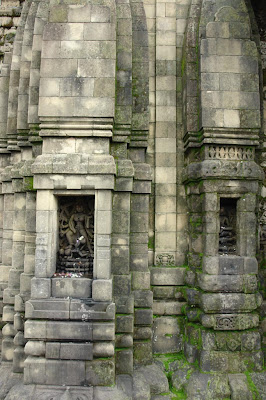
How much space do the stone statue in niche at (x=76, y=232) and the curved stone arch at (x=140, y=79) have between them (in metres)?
2.01

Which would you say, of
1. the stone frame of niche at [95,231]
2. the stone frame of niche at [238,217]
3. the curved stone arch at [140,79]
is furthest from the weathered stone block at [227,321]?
the curved stone arch at [140,79]

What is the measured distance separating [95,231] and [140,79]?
159 inches

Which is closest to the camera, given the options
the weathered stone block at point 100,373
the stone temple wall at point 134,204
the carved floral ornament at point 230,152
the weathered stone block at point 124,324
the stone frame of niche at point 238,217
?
the weathered stone block at point 100,373

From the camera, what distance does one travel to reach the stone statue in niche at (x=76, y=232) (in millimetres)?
6871

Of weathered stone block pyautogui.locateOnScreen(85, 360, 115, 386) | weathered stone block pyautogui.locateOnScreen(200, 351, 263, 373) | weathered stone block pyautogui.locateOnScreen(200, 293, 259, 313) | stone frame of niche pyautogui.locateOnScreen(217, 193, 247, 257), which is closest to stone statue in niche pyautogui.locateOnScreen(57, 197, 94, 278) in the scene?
weathered stone block pyautogui.locateOnScreen(85, 360, 115, 386)

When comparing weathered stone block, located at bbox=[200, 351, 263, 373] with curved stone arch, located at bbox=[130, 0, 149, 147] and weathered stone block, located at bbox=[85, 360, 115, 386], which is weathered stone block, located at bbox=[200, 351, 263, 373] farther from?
curved stone arch, located at bbox=[130, 0, 149, 147]

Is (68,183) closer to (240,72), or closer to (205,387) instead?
(240,72)

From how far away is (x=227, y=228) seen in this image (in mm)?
7426

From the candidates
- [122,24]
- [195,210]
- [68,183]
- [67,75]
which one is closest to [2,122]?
[67,75]

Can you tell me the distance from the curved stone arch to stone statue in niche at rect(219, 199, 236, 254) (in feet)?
8.81

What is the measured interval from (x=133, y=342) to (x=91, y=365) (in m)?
1.18

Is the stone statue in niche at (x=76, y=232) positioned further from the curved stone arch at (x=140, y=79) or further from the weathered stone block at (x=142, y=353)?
the weathered stone block at (x=142, y=353)

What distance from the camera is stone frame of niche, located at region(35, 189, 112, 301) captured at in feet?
20.9

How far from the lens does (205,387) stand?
21.5 ft
